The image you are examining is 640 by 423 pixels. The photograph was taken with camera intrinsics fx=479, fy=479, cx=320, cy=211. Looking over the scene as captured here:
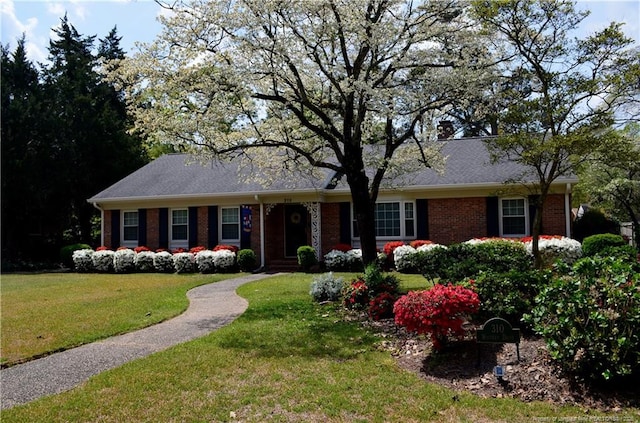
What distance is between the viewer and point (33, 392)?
201 inches

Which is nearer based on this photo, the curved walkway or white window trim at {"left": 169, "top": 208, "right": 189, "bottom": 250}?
the curved walkway

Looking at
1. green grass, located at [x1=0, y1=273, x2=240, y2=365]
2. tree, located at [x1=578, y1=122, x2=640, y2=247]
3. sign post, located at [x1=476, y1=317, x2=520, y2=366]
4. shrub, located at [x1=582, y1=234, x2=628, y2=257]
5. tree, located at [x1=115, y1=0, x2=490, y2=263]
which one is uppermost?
tree, located at [x1=115, y1=0, x2=490, y2=263]

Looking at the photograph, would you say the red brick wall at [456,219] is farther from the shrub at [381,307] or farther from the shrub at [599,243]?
the shrub at [381,307]

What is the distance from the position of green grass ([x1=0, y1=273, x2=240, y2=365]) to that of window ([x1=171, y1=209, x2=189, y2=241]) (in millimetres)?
3514

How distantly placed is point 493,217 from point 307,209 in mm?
6447

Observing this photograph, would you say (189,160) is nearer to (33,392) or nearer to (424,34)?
(424,34)

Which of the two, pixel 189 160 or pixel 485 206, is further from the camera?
pixel 485 206

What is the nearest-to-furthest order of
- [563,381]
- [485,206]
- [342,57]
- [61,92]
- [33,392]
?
[563,381]
[33,392]
[342,57]
[485,206]
[61,92]

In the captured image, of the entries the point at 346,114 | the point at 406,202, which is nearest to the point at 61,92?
the point at 406,202

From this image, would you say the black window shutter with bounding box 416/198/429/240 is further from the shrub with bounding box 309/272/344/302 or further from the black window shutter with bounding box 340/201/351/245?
the shrub with bounding box 309/272/344/302

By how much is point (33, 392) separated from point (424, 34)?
28.2 ft

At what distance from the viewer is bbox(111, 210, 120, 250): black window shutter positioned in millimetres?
19797

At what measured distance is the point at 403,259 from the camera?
14.9 m

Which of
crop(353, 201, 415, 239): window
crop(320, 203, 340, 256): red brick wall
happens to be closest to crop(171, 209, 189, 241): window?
crop(320, 203, 340, 256): red brick wall
